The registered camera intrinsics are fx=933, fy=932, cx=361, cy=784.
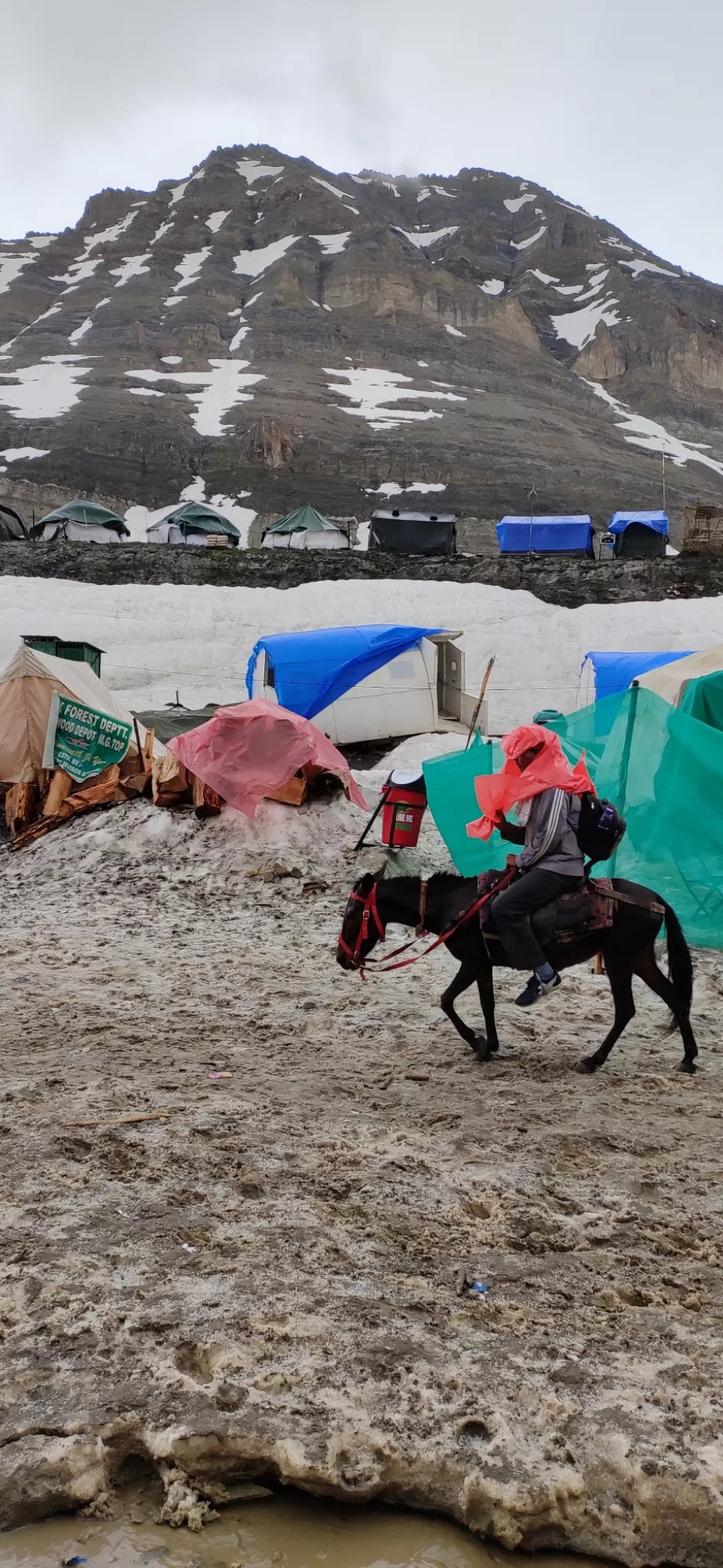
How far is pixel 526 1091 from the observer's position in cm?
548

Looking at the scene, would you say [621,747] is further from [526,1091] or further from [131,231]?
[131,231]

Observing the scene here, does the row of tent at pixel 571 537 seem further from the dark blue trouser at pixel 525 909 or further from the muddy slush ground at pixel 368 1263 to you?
the dark blue trouser at pixel 525 909

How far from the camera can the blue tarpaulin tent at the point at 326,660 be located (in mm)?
19938

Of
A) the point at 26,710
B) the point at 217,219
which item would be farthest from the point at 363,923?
the point at 217,219

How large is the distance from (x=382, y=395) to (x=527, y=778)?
92.5m

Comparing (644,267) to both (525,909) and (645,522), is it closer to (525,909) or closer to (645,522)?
(645,522)

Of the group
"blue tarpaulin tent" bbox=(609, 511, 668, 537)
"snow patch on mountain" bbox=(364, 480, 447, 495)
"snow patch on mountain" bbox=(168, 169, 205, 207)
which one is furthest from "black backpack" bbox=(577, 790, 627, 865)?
"snow patch on mountain" bbox=(168, 169, 205, 207)

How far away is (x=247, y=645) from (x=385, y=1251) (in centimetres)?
2498

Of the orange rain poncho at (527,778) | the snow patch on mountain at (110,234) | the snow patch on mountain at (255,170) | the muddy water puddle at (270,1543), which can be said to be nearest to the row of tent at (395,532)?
the orange rain poncho at (527,778)

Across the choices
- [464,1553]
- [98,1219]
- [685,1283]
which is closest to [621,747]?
[685,1283]

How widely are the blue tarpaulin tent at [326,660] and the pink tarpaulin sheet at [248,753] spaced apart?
818 cm

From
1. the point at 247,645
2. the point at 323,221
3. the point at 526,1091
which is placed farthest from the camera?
the point at 323,221

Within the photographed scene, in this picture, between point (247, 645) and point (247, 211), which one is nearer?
point (247, 645)

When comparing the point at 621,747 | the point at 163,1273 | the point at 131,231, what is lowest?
the point at 163,1273
